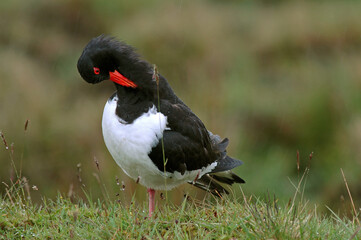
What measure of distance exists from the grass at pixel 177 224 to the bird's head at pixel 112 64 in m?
1.08

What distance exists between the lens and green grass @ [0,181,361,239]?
439 cm

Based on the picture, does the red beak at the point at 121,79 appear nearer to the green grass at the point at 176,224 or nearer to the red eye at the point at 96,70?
the red eye at the point at 96,70

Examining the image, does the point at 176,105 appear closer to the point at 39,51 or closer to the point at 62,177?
the point at 62,177

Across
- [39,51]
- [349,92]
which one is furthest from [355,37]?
[39,51]

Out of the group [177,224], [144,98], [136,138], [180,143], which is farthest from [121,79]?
[177,224]

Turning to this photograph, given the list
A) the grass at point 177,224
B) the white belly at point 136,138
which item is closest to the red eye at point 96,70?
the white belly at point 136,138

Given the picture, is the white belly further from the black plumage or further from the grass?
the grass

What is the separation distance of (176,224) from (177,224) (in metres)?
0.02

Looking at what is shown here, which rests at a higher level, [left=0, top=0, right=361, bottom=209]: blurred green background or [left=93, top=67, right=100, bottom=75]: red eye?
[left=93, top=67, right=100, bottom=75]: red eye

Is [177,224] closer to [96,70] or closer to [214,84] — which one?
[96,70]

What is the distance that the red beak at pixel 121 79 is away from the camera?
520cm

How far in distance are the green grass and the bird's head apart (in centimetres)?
110

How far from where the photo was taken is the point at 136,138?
16.3ft

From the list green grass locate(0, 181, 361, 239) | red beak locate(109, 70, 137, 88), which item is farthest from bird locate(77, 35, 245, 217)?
green grass locate(0, 181, 361, 239)
